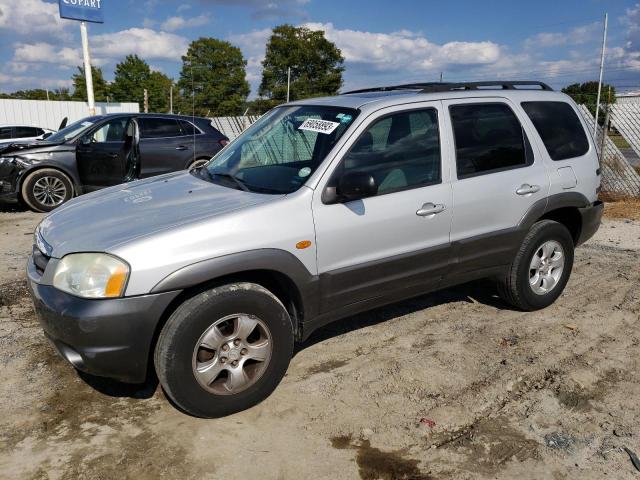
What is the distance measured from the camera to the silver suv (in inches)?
111

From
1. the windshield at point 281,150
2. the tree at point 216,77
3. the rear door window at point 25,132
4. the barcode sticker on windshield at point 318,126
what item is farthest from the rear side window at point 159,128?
the tree at point 216,77

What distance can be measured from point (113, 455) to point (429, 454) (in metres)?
1.63

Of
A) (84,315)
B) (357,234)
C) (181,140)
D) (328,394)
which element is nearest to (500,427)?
(328,394)

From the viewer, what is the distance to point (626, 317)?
4.69 metres

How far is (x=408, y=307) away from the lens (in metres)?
4.91

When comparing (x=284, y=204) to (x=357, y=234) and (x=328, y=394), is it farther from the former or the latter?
(x=328, y=394)

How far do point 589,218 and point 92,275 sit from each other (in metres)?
4.10

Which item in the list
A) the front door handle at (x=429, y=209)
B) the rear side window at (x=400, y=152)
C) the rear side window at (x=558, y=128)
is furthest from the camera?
the rear side window at (x=558, y=128)

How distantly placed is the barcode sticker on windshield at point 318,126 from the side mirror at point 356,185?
46 centimetres

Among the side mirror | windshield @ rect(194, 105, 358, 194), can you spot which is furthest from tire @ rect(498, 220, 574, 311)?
windshield @ rect(194, 105, 358, 194)

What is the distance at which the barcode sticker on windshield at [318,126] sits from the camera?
3.60m

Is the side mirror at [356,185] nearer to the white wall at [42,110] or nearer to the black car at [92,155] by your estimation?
the black car at [92,155]

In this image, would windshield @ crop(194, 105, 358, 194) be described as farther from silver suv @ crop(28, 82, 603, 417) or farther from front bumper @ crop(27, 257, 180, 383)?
front bumper @ crop(27, 257, 180, 383)

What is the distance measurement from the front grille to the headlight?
0.29 meters
